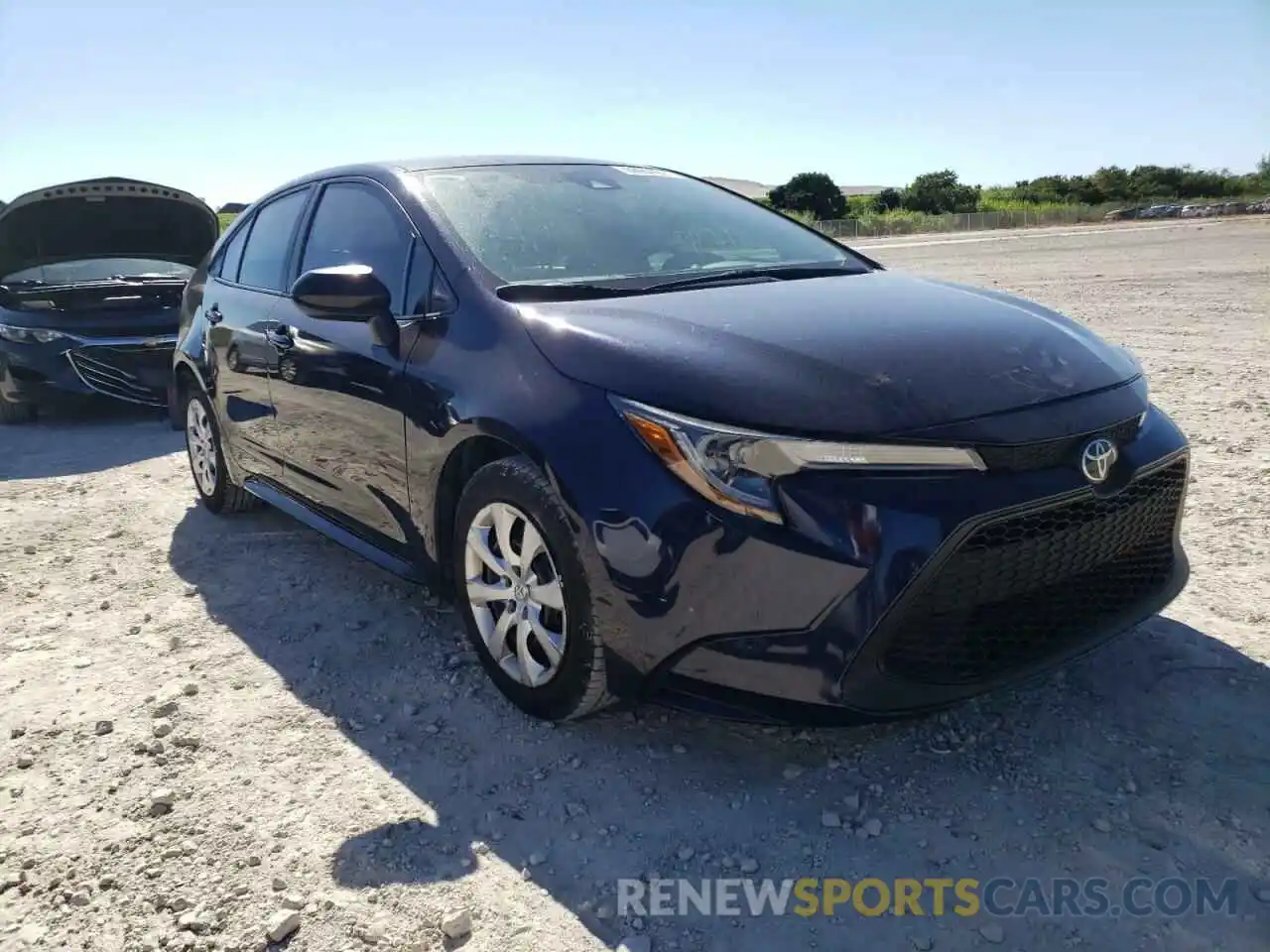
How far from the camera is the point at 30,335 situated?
7242 mm

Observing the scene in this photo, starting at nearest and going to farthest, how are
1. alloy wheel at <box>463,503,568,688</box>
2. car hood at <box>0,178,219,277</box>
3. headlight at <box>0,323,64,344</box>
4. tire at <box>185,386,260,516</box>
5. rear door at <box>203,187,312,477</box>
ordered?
alloy wheel at <box>463,503,568,688</box>
rear door at <box>203,187,312,477</box>
tire at <box>185,386,260,516</box>
headlight at <box>0,323,64,344</box>
car hood at <box>0,178,219,277</box>

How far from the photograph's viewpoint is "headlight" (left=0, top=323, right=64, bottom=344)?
7.21 m

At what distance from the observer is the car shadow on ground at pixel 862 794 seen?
2.09m

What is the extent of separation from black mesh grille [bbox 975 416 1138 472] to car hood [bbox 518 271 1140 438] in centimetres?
11

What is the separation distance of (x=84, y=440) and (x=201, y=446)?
2.71 metres

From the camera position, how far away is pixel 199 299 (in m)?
4.95

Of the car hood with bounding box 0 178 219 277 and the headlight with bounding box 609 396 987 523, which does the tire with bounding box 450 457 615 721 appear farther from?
the car hood with bounding box 0 178 219 277

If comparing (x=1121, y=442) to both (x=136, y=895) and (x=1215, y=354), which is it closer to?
(x=136, y=895)

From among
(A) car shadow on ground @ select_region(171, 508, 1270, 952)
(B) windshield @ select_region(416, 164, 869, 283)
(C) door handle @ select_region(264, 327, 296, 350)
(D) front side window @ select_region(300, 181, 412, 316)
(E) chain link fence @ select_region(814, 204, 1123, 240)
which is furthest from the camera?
(E) chain link fence @ select_region(814, 204, 1123, 240)

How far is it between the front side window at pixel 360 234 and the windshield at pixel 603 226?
17 cm

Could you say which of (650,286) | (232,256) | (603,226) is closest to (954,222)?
(232,256)

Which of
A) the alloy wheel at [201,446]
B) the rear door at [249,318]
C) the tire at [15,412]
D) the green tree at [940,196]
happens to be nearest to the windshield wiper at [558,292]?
the rear door at [249,318]

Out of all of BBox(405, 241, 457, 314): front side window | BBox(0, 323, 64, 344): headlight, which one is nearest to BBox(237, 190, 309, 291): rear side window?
BBox(405, 241, 457, 314): front side window

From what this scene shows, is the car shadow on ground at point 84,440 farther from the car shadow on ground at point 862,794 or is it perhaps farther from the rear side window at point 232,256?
the car shadow on ground at point 862,794
